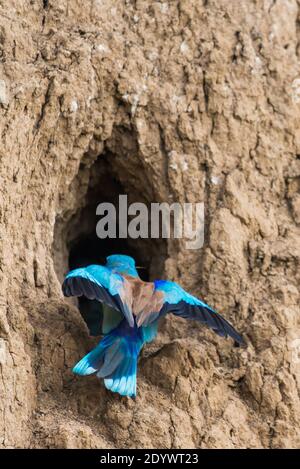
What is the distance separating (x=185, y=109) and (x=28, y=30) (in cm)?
96

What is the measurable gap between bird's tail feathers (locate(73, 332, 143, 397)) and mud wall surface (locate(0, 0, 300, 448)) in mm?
148

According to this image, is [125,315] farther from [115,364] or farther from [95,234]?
[95,234]

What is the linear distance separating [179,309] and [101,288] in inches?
15.4

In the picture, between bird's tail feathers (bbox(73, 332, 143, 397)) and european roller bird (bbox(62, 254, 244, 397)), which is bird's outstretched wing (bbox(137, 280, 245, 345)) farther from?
bird's tail feathers (bbox(73, 332, 143, 397))

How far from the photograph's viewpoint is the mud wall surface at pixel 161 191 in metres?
4.53

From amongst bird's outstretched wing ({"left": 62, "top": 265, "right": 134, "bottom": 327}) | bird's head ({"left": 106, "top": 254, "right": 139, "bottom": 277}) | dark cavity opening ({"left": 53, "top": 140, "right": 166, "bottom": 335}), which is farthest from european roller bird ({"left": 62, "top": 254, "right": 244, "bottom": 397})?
dark cavity opening ({"left": 53, "top": 140, "right": 166, "bottom": 335})

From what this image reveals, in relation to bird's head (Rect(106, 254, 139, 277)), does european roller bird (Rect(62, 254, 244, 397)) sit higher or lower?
lower

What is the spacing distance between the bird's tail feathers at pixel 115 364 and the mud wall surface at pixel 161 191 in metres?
0.15

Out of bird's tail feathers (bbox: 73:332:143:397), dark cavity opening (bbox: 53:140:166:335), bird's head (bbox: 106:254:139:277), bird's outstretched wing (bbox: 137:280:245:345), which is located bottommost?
bird's tail feathers (bbox: 73:332:143:397)

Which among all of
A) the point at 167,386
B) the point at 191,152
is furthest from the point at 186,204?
the point at 167,386

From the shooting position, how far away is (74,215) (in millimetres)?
5652

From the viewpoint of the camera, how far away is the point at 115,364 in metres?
4.41

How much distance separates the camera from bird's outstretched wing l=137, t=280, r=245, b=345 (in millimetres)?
4504

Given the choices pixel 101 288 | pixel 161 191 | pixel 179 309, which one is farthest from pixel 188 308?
pixel 161 191
